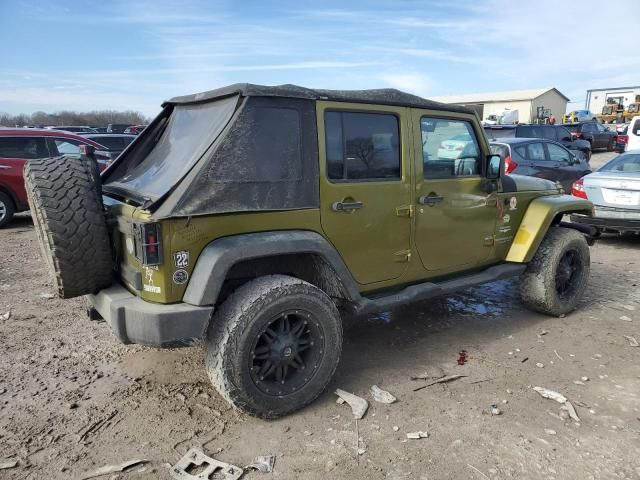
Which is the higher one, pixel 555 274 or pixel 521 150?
pixel 521 150

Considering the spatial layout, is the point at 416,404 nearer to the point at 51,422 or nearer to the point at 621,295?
the point at 51,422

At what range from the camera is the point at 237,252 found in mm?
2766

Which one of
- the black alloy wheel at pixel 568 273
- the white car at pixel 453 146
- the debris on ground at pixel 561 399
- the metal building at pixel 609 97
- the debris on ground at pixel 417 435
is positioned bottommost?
the debris on ground at pixel 561 399

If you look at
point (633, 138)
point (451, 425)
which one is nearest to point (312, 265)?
point (451, 425)

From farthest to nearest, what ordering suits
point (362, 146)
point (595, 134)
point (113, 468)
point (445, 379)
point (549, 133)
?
point (595, 134), point (549, 133), point (445, 379), point (362, 146), point (113, 468)

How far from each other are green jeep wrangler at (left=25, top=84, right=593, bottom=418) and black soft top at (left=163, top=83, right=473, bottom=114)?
0.04ft

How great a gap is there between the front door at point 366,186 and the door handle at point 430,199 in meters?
0.13

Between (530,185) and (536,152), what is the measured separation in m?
5.83

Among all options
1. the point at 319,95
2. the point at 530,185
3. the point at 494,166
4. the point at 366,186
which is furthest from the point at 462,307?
the point at 319,95

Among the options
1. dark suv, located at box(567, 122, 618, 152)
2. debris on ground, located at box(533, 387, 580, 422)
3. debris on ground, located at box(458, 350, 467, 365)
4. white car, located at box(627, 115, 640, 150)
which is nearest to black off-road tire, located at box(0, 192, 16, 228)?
debris on ground, located at box(458, 350, 467, 365)

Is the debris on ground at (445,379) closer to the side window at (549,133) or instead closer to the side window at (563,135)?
the side window at (549,133)

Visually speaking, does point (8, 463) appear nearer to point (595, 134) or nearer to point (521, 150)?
point (521, 150)

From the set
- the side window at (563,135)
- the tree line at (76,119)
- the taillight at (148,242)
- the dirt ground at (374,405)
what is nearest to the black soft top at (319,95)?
the taillight at (148,242)

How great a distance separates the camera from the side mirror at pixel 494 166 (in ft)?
13.8
